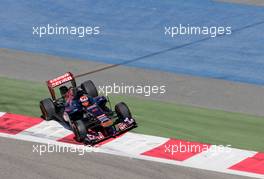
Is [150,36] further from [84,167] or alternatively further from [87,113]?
[84,167]

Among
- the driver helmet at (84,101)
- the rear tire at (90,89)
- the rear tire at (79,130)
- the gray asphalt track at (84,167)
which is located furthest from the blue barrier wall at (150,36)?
the gray asphalt track at (84,167)

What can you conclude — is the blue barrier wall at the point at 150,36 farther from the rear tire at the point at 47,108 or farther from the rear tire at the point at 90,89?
the rear tire at the point at 47,108

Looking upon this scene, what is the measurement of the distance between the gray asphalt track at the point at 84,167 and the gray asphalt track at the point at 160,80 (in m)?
3.71

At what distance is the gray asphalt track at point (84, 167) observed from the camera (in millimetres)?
13492

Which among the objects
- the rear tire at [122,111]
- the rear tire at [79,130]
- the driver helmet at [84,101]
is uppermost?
the driver helmet at [84,101]

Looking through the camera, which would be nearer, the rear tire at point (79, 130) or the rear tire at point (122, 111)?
the rear tire at point (79, 130)

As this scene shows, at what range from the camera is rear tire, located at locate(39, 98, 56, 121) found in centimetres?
1636

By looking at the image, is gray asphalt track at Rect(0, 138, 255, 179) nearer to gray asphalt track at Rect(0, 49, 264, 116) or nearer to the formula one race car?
the formula one race car

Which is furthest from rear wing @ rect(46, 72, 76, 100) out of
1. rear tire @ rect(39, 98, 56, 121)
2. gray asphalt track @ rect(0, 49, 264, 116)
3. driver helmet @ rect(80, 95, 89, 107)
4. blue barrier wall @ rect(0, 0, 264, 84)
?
blue barrier wall @ rect(0, 0, 264, 84)

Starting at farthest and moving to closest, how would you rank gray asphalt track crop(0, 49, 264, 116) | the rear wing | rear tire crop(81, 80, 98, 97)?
gray asphalt track crop(0, 49, 264, 116) < rear tire crop(81, 80, 98, 97) < the rear wing

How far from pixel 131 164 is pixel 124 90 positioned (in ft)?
15.1

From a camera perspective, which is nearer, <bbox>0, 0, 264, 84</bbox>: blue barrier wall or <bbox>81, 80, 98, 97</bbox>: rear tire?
<bbox>81, 80, 98, 97</bbox>: rear tire

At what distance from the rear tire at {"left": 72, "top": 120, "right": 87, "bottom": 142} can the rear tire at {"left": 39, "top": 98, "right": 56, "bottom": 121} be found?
117cm

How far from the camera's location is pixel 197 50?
69.4 feet
